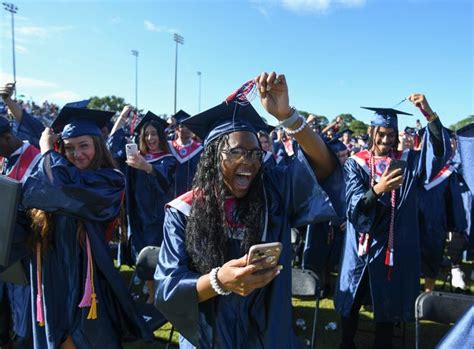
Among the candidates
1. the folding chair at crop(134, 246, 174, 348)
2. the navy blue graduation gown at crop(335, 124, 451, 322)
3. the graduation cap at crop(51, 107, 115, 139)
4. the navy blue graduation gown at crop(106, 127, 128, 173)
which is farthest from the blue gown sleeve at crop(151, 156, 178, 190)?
the navy blue graduation gown at crop(335, 124, 451, 322)

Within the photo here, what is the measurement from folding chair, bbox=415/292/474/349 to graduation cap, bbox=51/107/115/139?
2.44 metres

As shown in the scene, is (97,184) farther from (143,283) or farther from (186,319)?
(143,283)

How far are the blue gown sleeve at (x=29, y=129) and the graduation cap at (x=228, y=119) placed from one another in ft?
9.80

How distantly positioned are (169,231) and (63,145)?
4.64 ft

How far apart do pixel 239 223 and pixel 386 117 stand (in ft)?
8.13

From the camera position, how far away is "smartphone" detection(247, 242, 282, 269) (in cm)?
134

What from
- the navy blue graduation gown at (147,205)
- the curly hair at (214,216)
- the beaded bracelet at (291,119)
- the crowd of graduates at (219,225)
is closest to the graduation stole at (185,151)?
the navy blue graduation gown at (147,205)

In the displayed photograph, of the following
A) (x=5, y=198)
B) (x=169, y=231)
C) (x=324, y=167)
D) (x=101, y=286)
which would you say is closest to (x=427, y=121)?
(x=324, y=167)

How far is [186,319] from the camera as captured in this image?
1.62m

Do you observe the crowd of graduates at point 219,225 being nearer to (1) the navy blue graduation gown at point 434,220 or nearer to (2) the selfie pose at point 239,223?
(2) the selfie pose at point 239,223

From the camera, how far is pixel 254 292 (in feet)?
5.71

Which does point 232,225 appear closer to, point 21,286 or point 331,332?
point 21,286

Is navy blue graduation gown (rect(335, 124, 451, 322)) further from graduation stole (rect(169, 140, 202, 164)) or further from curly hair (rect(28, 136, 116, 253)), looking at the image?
graduation stole (rect(169, 140, 202, 164))

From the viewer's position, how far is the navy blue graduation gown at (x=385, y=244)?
3.51m
